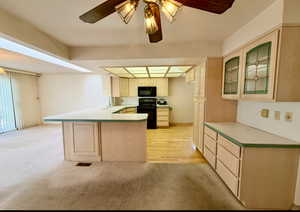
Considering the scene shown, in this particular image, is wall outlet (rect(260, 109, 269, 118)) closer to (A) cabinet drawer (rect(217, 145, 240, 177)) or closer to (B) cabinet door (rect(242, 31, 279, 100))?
(B) cabinet door (rect(242, 31, 279, 100))

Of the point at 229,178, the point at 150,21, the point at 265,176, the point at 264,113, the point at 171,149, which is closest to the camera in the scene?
the point at 150,21

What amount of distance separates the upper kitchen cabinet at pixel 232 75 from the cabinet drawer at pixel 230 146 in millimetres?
708

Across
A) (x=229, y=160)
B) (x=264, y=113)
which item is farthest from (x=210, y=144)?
(x=264, y=113)

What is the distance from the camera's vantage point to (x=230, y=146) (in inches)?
67.5

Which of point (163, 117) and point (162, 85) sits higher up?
point (162, 85)

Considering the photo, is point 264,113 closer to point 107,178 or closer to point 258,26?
point 258,26

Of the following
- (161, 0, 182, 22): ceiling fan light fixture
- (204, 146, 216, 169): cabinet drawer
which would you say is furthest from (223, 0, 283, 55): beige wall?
(204, 146, 216, 169): cabinet drawer

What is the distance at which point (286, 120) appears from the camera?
1577 mm

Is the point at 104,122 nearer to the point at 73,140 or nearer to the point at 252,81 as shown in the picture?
the point at 73,140

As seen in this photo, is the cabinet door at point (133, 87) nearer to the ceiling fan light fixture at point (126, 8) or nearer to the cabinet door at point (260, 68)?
the cabinet door at point (260, 68)

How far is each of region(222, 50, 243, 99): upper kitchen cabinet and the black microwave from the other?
2.94 meters

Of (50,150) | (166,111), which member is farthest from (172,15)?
(166,111)

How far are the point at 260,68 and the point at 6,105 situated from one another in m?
6.70

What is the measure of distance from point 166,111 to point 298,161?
3.78 meters
